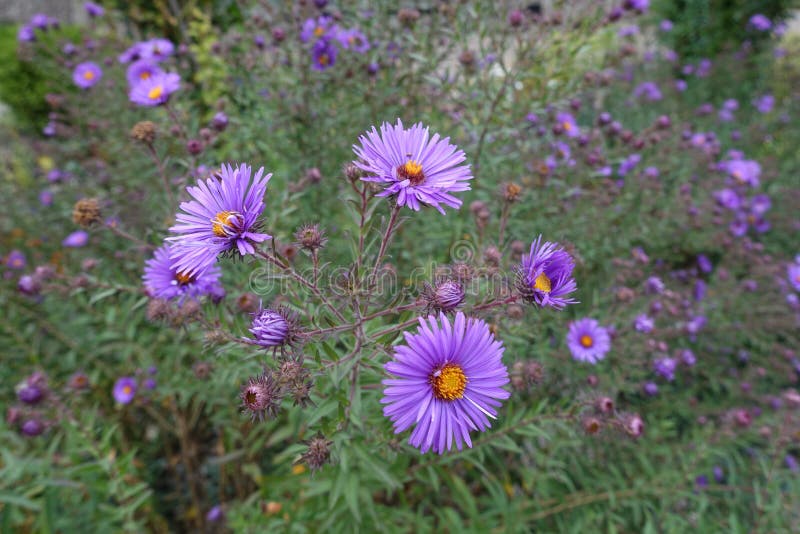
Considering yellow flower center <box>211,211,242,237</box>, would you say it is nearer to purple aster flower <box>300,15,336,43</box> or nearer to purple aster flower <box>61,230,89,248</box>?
purple aster flower <box>300,15,336,43</box>

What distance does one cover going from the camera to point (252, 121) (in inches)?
97.0

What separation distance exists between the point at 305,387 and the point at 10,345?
278 cm

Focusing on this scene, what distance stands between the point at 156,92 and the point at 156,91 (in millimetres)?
11

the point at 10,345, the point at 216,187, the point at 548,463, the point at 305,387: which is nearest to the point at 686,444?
the point at 548,463

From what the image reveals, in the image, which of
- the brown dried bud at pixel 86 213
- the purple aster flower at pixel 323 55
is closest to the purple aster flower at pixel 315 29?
the purple aster flower at pixel 323 55

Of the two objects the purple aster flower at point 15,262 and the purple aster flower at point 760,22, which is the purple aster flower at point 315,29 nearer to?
the purple aster flower at point 15,262

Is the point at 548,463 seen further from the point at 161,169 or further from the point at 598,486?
the point at 161,169

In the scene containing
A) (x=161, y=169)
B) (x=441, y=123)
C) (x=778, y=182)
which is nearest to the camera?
(x=161, y=169)

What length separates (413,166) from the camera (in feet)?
3.64

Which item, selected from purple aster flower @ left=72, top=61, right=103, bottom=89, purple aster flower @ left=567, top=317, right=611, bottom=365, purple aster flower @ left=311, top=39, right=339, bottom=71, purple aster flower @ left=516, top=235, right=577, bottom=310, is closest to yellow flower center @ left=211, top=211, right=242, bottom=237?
purple aster flower @ left=516, top=235, right=577, bottom=310

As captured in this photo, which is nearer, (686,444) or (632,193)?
(686,444)

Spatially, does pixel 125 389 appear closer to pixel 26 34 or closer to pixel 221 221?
pixel 221 221

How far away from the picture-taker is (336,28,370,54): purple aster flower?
2412mm

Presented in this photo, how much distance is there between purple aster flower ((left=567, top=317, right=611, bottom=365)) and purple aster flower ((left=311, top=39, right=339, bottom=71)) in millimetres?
1779
